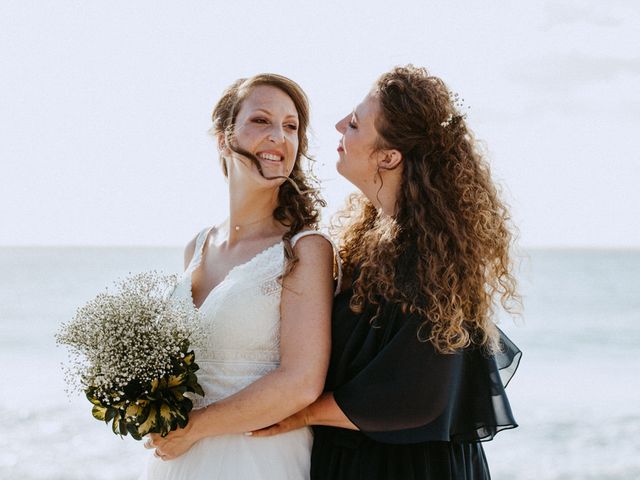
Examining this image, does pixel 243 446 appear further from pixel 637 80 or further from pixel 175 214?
pixel 175 214

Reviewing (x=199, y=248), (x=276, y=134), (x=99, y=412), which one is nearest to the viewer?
(x=99, y=412)

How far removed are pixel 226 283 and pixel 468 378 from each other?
116 cm

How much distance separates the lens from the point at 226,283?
3816 mm

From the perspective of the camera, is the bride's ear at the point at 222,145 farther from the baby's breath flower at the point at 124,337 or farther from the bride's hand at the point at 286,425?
the bride's hand at the point at 286,425

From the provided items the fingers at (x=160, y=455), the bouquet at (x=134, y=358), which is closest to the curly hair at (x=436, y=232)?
the bouquet at (x=134, y=358)

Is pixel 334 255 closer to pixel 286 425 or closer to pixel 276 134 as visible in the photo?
pixel 276 134

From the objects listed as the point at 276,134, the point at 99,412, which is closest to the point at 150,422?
the point at 99,412

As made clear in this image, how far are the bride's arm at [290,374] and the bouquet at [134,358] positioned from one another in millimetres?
147

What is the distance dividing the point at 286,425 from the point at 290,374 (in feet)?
0.90

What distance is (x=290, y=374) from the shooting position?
3.49m

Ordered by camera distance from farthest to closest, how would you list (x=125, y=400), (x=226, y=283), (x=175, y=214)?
1. (x=175, y=214)
2. (x=226, y=283)
3. (x=125, y=400)

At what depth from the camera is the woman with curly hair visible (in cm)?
348

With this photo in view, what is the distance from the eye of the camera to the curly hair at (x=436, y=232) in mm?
3510

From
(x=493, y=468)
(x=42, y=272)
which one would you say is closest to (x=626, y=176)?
(x=42, y=272)
